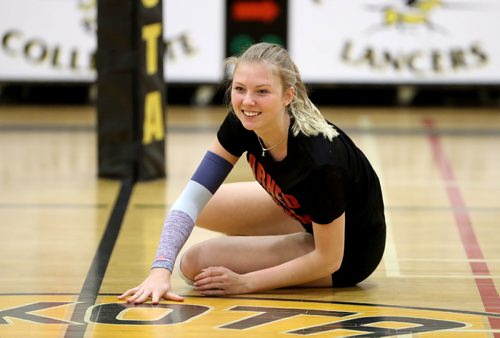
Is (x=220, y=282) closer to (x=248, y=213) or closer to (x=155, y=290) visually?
(x=155, y=290)

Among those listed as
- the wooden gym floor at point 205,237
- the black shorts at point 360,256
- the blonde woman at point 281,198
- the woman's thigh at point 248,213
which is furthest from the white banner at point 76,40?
the black shorts at point 360,256

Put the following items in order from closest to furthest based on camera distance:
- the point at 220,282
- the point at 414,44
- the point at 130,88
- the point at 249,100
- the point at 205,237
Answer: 1. the point at 249,100
2. the point at 220,282
3. the point at 205,237
4. the point at 130,88
5. the point at 414,44

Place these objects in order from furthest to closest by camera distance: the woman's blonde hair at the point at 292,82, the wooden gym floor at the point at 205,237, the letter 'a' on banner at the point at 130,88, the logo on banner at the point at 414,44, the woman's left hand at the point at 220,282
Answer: the logo on banner at the point at 414,44, the letter 'a' on banner at the point at 130,88, the woman's left hand at the point at 220,282, the woman's blonde hair at the point at 292,82, the wooden gym floor at the point at 205,237

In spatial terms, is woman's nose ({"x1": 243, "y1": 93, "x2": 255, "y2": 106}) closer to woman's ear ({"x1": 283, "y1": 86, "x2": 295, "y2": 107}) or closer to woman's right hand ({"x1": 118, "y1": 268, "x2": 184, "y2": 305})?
woman's ear ({"x1": 283, "y1": 86, "x2": 295, "y2": 107})

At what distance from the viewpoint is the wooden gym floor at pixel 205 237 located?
3.10 meters

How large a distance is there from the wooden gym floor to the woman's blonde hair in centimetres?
56

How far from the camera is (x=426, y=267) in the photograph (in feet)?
12.8

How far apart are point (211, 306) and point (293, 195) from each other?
43 cm

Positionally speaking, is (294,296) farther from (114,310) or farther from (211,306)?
(114,310)

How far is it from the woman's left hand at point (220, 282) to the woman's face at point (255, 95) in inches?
19.6

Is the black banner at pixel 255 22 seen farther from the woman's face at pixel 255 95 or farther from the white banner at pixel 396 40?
the woman's face at pixel 255 95

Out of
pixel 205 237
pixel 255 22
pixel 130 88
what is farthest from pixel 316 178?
pixel 255 22

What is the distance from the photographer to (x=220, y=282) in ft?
11.0

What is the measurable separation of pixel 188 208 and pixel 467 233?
1603mm
